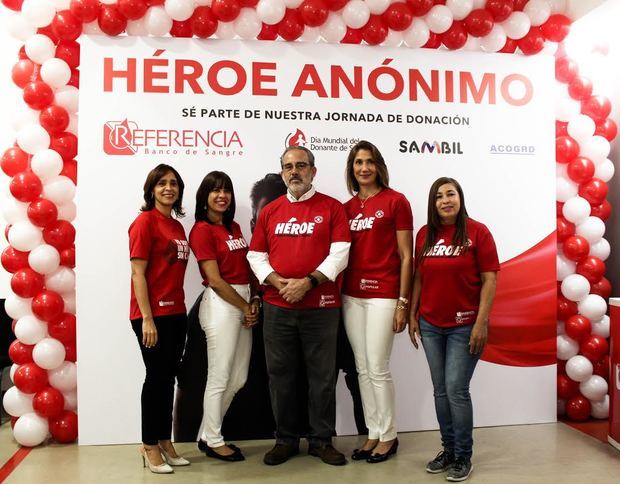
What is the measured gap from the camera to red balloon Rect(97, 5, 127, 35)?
3318 millimetres

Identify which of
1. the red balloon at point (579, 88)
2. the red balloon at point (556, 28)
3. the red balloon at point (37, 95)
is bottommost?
the red balloon at point (37, 95)

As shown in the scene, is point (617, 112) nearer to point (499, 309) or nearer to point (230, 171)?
point (499, 309)

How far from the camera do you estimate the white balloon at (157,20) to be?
132 inches

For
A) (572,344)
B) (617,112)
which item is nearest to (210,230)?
(572,344)

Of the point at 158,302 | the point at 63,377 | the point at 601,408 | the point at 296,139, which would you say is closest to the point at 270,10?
the point at 296,139

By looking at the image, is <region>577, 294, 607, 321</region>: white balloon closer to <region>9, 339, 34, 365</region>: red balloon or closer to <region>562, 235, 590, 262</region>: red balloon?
<region>562, 235, 590, 262</region>: red balloon

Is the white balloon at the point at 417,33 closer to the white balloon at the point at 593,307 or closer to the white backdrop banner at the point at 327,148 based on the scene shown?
the white backdrop banner at the point at 327,148

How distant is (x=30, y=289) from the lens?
3270 millimetres

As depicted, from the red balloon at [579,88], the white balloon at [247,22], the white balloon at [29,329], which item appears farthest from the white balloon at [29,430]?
the red balloon at [579,88]

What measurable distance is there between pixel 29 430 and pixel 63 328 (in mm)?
627

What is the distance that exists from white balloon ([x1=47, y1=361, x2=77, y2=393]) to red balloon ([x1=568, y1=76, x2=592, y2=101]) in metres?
3.78

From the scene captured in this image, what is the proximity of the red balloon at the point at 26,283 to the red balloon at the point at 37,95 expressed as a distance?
39.6 inches

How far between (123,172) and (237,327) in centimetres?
125

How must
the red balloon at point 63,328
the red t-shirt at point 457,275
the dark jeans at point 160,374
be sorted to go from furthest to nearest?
the red balloon at point 63,328 < the dark jeans at point 160,374 < the red t-shirt at point 457,275
